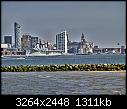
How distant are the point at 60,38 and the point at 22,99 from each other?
95.0 meters

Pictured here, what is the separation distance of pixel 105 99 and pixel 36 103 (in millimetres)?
1939

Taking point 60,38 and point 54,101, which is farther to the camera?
point 60,38

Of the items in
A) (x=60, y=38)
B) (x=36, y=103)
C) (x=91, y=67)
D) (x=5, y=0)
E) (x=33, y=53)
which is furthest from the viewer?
(x=33, y=53)

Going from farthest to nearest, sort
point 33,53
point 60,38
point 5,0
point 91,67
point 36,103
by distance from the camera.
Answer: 1. point 33,53
2. point 60,38
3. point 91,67
4. point 5,0
5. point 36,103

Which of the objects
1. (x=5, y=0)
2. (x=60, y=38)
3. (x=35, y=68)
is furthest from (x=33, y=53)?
(x=5, y=0)

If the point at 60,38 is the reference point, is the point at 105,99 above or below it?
below

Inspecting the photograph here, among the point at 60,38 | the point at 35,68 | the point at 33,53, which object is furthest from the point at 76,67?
the point at 33,53

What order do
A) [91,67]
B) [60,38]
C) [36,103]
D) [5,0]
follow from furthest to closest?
[60,38] < [91,67] < [5,0] < [36,103]

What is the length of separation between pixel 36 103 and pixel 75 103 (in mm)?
1066

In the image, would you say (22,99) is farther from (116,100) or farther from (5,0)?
(5,0)

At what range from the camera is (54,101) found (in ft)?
29.0

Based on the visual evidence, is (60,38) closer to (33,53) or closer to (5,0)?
(33,53)

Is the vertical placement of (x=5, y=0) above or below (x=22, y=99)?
above

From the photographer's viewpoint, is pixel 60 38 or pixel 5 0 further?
pixel 60 38
